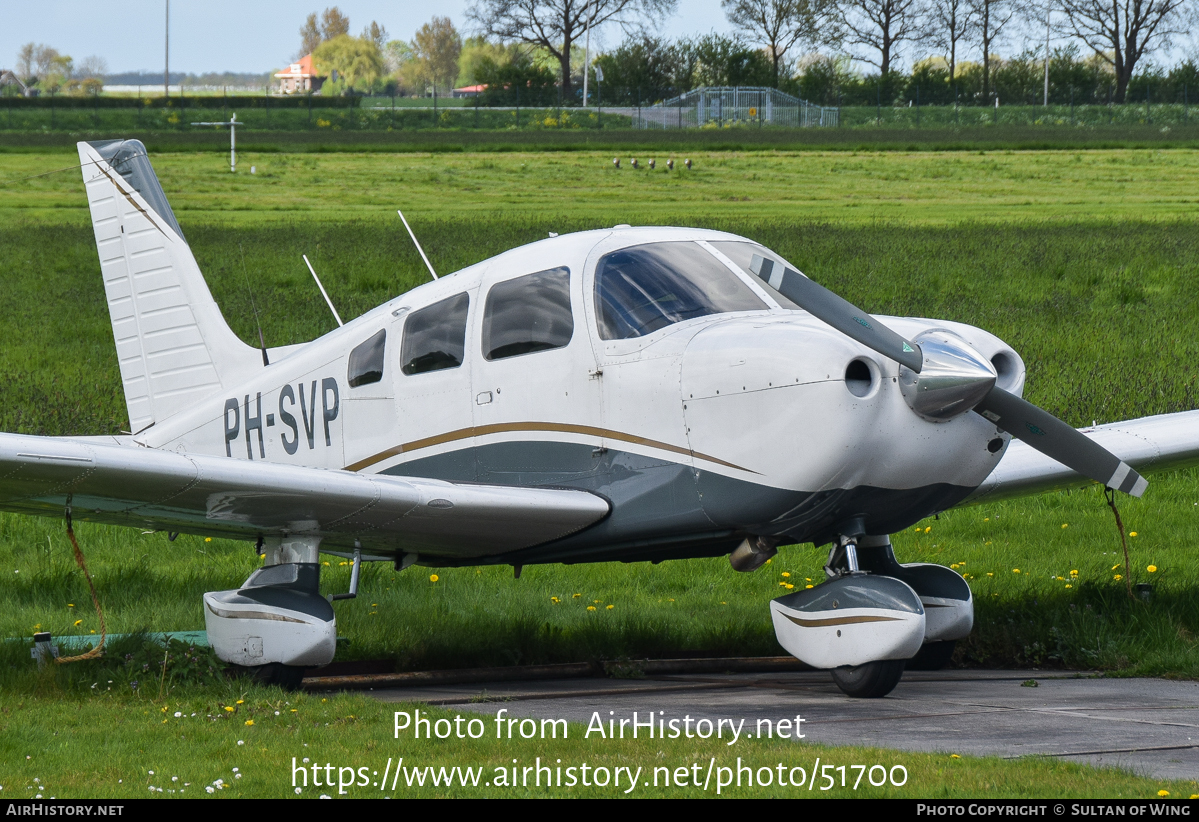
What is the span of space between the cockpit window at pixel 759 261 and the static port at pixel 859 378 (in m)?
0.60

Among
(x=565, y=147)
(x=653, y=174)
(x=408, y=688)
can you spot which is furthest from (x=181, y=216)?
(x=408, y=688)

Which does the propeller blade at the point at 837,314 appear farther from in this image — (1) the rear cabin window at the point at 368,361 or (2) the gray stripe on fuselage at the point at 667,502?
(1) the rear cabin window at the point at 368,361

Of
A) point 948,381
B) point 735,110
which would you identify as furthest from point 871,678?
point 735,110

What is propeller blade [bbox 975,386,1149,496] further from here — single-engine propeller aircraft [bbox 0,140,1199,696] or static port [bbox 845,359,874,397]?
static port [bbox 845,359,874,397]

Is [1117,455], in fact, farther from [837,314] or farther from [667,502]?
[667,502]

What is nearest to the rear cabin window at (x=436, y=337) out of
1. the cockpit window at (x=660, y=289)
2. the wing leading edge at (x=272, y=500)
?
the wing leading edge at (x=272, y=500)

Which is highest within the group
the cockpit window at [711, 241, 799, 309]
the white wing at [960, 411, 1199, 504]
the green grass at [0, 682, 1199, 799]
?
the cockpit window at [711, 241, 799, 309]

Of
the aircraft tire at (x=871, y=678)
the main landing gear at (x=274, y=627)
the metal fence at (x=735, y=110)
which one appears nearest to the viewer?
the aircraft tire at (x=871, y=678)

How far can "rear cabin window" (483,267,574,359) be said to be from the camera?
25.6 feet

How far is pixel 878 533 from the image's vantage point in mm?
7504

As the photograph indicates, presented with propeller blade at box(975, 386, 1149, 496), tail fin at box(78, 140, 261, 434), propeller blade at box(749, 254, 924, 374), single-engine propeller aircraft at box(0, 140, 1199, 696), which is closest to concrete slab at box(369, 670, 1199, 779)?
single-engine propeller aircraft at box(0, 140, 1199, 696)

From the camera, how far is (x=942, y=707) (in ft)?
22.9

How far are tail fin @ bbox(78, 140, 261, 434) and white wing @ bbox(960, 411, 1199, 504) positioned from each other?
5568 mm

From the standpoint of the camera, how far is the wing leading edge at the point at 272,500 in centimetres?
672
